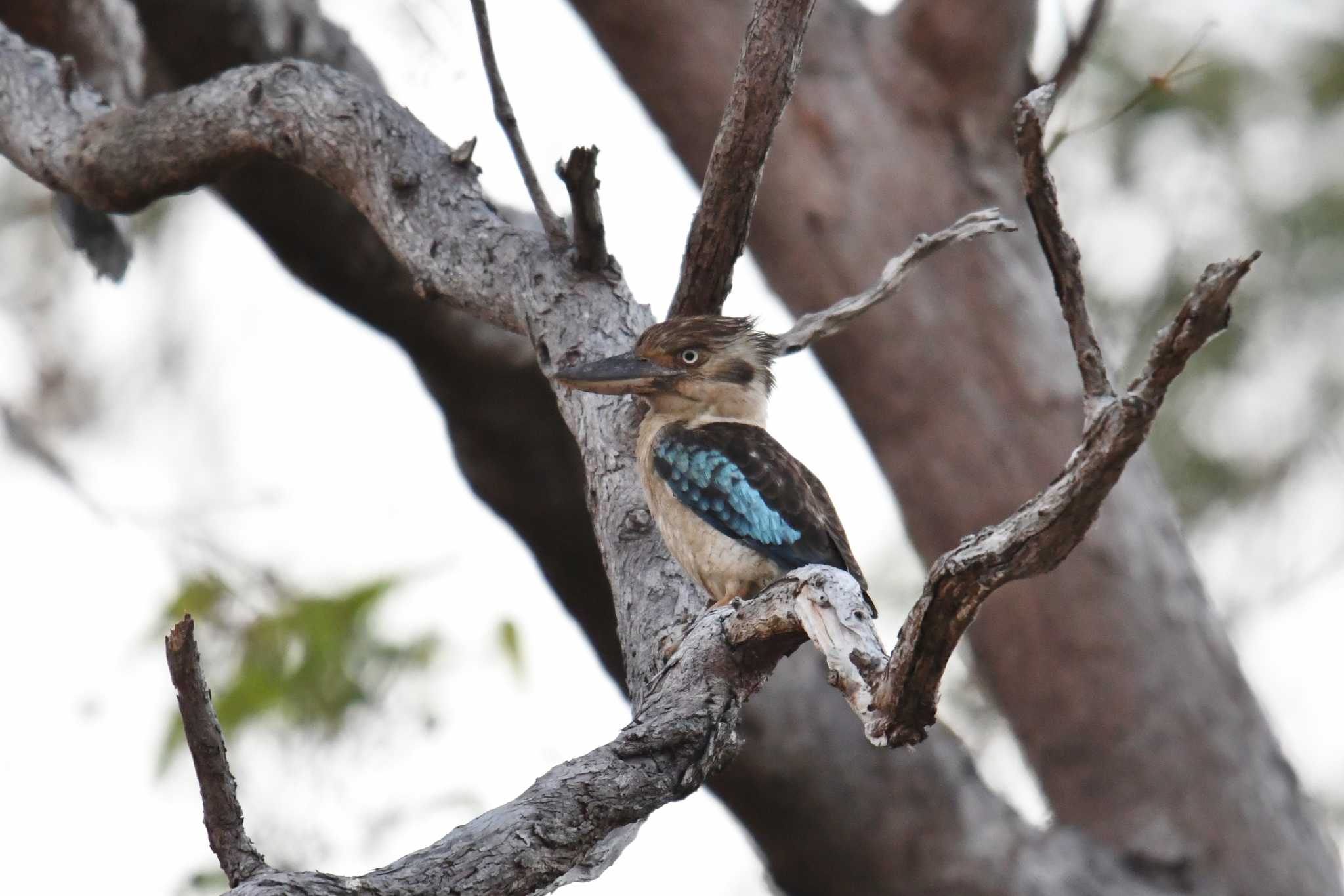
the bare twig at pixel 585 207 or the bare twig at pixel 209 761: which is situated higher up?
the bare twig at pixel 585 207

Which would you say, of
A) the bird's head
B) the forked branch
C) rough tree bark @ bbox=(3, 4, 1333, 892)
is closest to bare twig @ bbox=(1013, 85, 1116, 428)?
the forked branch

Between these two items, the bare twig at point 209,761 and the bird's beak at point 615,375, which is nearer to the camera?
the bare twig at point 209,761

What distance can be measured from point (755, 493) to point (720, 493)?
0.09 metres

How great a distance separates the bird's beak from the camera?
2777 mm

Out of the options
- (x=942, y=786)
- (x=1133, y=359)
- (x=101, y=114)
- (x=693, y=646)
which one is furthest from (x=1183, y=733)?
(x=101, y=114)

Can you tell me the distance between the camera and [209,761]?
150cm

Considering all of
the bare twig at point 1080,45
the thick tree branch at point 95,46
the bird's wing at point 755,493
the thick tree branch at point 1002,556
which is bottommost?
the thick tree branch at point 1002,556

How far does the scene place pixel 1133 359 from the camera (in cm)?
621

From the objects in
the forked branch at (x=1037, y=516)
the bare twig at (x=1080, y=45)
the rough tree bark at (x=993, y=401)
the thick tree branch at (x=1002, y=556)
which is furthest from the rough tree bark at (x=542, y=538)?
the forked branch at (x=1037, y=516)

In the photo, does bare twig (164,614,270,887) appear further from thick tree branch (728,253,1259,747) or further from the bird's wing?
the bird's wing

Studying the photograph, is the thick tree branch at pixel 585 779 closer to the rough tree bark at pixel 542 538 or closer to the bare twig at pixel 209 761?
the bare twig at pixel 209 761

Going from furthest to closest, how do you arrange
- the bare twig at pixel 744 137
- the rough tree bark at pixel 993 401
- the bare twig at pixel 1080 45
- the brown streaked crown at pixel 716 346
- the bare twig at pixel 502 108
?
the rough tree bark at pixel 993 401 < the bare twig at pixel 1080 45 < the brown streaked crown at pixel 716 346 < the bare twig at pixel 502 108 < the bare twig at pixel 744 137

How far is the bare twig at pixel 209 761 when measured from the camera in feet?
4.85

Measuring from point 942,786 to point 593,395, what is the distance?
2206 mm
